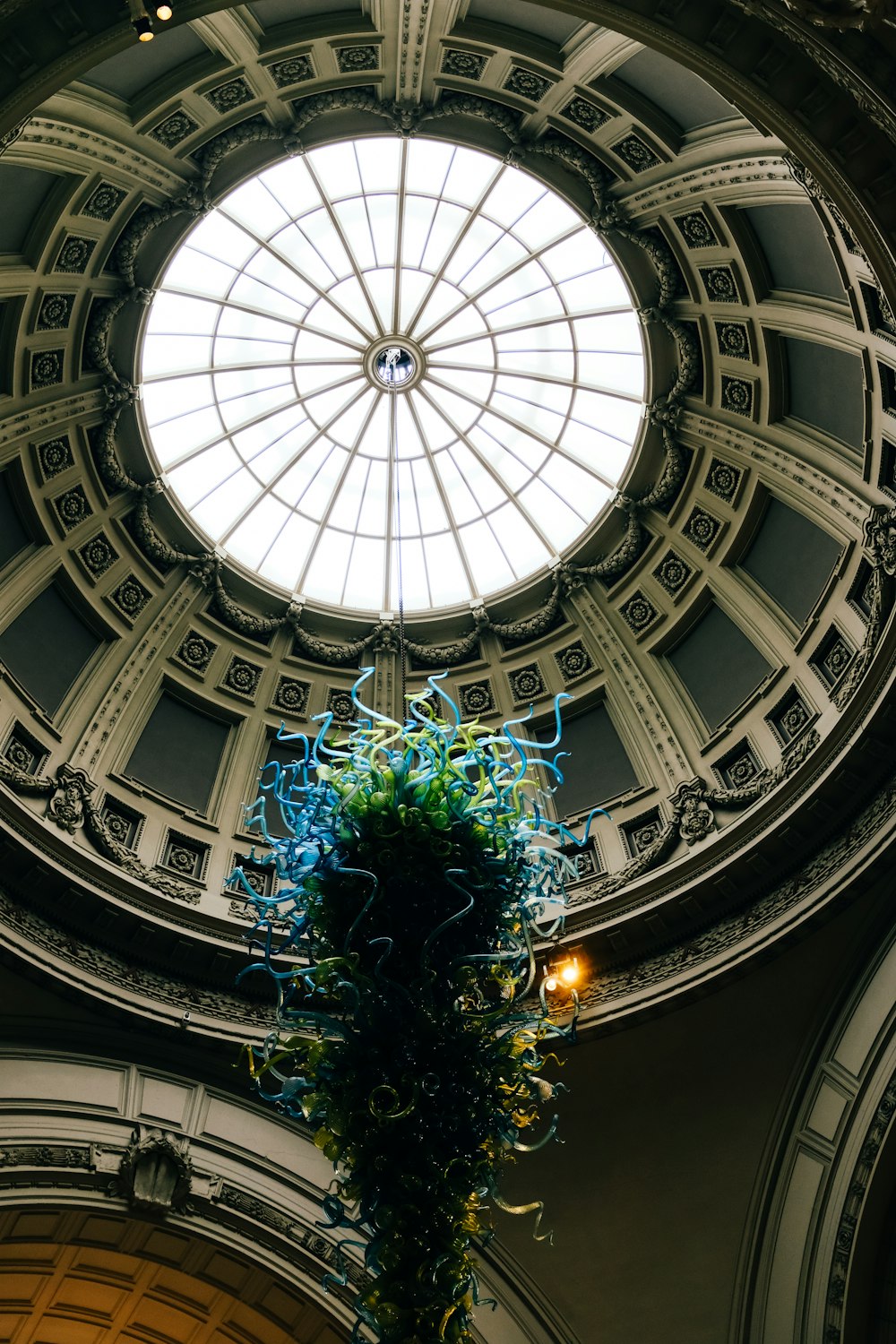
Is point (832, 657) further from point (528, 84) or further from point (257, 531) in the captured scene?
point (257, 531)

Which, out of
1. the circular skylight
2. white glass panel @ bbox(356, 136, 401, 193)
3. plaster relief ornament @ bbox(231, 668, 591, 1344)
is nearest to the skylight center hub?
the circular skylight

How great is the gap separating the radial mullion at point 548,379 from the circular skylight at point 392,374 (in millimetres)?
33

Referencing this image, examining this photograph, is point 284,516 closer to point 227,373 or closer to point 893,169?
point 227,373

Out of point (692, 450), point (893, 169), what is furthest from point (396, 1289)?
point (692, 450)

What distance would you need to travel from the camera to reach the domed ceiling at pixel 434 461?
12.0 metres

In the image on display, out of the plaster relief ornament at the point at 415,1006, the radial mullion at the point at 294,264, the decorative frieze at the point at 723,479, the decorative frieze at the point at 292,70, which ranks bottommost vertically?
the plaster relief ornament at the point at 415,1006

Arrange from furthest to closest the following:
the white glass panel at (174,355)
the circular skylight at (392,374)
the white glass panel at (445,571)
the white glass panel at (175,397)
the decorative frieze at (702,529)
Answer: the white glass panel at (445,571) < the white glass panel at (175,397) < the white glass panel at (174,355) < the circular skylight at (392,374) < the decorative frieze at (702,529)

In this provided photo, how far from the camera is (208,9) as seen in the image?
26.0ft

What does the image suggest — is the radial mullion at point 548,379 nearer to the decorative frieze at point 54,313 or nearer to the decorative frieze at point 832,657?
the decorative frieze at point 832,657

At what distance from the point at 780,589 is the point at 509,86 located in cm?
701

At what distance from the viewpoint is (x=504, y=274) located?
1608 centimetres

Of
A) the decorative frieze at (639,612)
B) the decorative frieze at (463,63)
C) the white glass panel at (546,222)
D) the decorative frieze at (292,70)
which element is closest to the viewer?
the decorative frieze at (292,70)

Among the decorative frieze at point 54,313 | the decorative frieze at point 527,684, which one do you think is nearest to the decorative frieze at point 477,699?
the decorative frieze at point 527,684

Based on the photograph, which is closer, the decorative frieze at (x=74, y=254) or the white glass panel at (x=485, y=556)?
the decorative frieze at (x=74, y=254)
